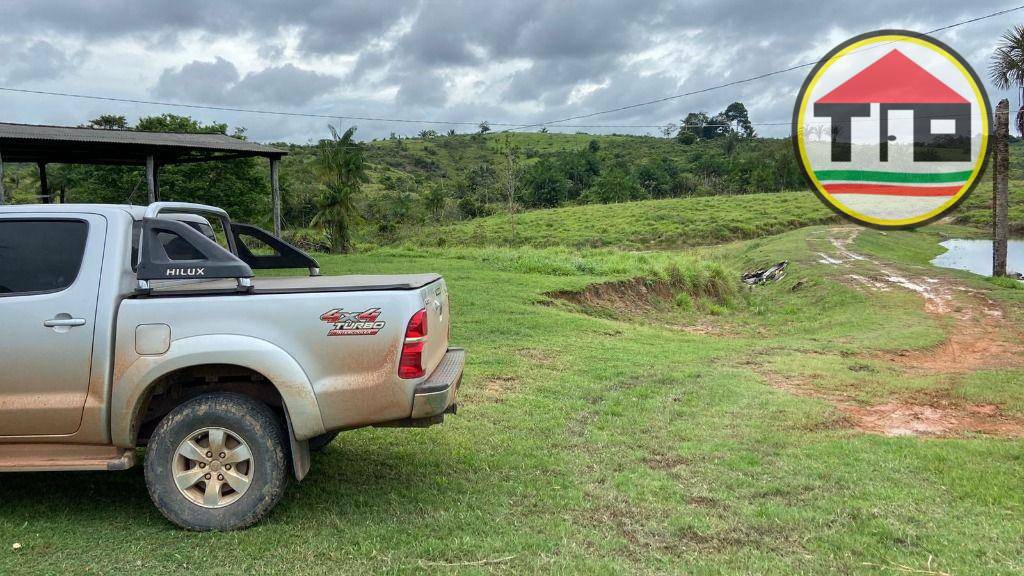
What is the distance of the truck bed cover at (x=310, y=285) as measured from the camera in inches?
175

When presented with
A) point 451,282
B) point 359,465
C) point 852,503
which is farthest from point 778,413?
point 451,282

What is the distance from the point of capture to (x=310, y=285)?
16.2ft

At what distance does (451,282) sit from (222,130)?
104 feet

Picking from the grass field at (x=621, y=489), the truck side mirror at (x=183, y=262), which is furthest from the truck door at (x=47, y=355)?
the grass field at (x=621, y=489)

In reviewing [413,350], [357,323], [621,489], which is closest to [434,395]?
[413,350]

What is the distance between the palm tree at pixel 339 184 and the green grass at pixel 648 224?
23.4 ft

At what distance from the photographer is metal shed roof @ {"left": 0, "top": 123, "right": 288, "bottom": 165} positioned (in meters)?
18.0

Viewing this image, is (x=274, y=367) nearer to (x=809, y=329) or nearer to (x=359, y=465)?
(x=359, y=465)

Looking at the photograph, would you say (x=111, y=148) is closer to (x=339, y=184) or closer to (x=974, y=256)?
(x=339, y=184)

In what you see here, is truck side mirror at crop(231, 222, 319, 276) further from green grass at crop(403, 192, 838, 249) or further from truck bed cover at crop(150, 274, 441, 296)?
green grass at crop(403, 192, 838, 249)

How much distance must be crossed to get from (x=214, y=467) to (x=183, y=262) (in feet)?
4.02

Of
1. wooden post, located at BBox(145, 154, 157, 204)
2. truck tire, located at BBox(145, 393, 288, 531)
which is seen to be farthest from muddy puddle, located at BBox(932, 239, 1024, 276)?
truck tire, located at BBox(145, 393, 288, 531)

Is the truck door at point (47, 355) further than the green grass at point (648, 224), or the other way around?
the green grass at point (648, 224)

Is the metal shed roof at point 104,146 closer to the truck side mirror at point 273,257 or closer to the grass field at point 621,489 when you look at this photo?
the grass field at point 621,489
